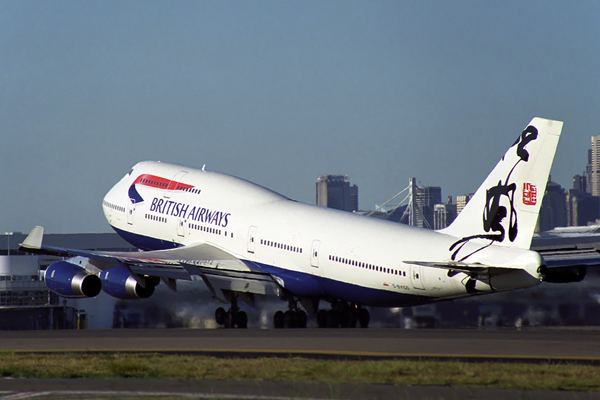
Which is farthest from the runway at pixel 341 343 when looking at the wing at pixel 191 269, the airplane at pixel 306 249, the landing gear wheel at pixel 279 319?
the landing gear wheel at pixel 279 319

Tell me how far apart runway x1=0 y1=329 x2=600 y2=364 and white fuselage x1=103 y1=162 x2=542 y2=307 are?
2919 mm

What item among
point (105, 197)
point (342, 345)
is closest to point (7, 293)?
point (105, 197)

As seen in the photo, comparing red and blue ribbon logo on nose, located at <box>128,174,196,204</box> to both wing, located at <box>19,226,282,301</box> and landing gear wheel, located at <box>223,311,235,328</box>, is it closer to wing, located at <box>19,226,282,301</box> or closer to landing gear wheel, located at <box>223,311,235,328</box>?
wing, located at <box>19,226,282,301</box>

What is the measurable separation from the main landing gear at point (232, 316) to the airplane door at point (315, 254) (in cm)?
564

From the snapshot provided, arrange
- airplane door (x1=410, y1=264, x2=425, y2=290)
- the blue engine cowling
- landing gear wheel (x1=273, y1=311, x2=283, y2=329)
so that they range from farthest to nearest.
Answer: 1. the blue engine cowling
2. landing gear wheel (x1=273, y1=311, x2=283, y2=329)
3. airplane door (x1=410, y1=264, x2=425, y2=290)

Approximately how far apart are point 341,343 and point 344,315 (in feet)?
43.8

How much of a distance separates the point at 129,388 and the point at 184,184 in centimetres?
2897

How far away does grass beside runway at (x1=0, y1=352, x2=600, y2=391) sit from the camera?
20594 mm

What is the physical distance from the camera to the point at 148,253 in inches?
1791

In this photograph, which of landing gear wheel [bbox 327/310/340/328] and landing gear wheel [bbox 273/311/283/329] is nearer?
landing gear wheel [bbox 327/310/340/328]

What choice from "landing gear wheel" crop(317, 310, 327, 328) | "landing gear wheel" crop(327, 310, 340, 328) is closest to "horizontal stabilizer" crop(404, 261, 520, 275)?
"landing gear wheel" crop(327, 310, 340, 328)

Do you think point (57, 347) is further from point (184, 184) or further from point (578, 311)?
point (578, 311)

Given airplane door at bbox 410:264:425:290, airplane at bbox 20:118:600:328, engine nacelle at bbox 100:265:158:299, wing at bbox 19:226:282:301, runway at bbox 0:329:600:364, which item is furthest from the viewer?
engine nacelle at bbox 100:265:158:299

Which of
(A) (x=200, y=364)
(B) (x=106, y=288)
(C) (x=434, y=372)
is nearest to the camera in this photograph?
(C) (x=434, y=372)
